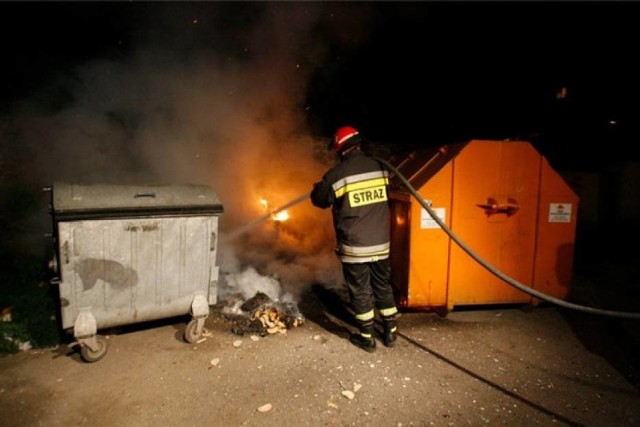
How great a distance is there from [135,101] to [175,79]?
2.53 ft

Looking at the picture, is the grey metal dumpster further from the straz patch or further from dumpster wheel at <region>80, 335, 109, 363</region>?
the straz patch

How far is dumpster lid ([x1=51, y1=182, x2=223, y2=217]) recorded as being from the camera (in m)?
3.01

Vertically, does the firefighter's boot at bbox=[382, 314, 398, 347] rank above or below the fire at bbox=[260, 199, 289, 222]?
below

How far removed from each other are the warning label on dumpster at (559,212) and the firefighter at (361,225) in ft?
7.24

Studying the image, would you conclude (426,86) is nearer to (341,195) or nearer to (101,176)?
(341,195)

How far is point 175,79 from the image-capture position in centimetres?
620

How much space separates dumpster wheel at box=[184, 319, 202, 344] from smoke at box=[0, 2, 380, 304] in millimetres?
1240

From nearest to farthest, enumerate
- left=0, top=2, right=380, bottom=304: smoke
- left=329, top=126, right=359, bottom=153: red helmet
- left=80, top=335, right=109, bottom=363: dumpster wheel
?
left=80, top=335, right=109, bottom=363: dumpster wheel, left=329, top=126, right=359, bottom=153: red helmet, left=0, top=2, right=380, bottom=304: smoke

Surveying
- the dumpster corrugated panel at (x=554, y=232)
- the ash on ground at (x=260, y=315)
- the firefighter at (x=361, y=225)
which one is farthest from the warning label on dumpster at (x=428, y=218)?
the ash on ground at (x=260, y=315)

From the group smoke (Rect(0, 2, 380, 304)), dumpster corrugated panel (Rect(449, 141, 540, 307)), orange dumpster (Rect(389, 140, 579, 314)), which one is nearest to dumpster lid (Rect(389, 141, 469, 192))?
orange dumpster (Rect(389, 140, 579, 314))

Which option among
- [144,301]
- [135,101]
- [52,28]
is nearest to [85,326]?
[144,301]

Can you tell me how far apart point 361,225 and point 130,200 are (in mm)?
2142

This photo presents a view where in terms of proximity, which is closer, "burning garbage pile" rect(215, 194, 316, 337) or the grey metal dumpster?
the grey metal dumpster

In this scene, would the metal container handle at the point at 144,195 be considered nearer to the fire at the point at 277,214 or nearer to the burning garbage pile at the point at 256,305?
the burning garbage pile at the point at 256,305
